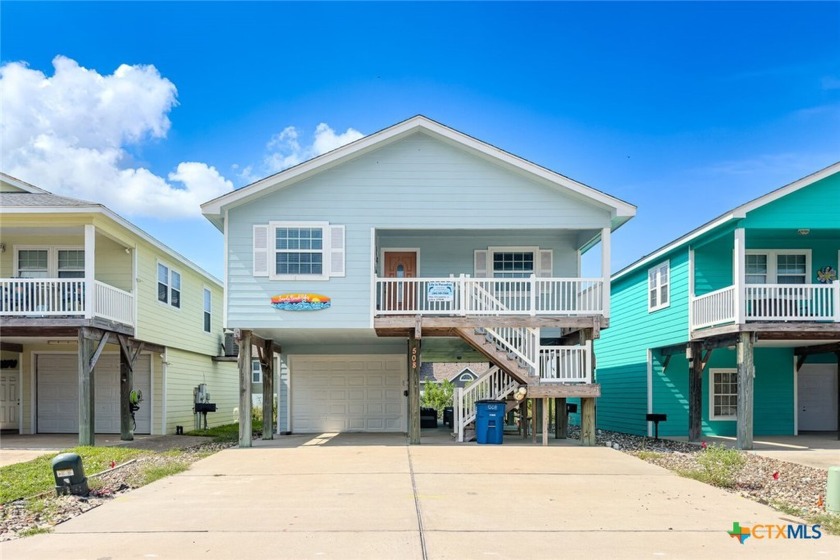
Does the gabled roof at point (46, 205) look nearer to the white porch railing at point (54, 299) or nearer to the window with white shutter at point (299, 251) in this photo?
the white porch railing at point (54, 299)

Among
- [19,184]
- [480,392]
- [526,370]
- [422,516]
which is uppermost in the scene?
[19,184]

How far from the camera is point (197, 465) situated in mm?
13359

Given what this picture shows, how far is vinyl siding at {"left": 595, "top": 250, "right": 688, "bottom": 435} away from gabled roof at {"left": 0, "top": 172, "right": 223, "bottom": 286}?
48.8ft

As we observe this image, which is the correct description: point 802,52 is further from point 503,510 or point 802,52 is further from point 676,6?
point 503,510

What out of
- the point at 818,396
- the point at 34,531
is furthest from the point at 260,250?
the point at 818,396

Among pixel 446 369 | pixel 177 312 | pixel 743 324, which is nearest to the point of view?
pixel 743 324

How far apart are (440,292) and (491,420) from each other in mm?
3217

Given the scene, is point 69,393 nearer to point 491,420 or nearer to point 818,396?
point 491,420

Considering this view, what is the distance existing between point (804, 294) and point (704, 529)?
12.3 m

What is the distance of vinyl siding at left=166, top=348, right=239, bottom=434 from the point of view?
2212 cm

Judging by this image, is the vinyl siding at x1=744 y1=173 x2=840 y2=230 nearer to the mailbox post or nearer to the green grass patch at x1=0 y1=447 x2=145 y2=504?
the mailbox post

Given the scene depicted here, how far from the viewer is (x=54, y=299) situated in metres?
17.9

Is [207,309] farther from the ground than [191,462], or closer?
farther from the ground

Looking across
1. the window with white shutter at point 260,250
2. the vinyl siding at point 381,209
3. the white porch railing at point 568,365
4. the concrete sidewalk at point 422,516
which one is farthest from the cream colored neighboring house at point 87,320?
the white porch railing at point 568,365
